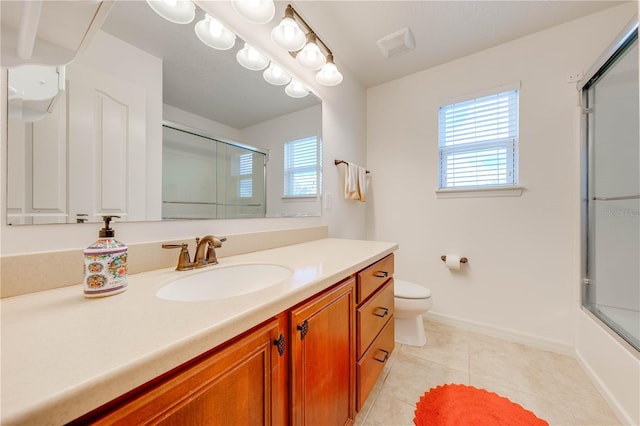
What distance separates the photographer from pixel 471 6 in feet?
4.92

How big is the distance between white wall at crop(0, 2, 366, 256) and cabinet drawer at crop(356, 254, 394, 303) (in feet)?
2.05

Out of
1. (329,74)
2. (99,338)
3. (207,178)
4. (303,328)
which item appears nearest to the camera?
(99,338)

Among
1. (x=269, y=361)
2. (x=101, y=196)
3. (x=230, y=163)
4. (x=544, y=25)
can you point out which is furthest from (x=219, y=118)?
(x=544, y=25)

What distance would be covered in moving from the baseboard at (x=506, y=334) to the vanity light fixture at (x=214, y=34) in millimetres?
2508

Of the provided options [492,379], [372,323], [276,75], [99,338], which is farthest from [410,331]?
[276,75]

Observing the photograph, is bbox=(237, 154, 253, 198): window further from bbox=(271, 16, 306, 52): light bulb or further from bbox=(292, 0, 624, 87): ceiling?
bbox=(292, 0, 624, 87): ceiling

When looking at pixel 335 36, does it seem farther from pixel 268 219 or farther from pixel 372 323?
pixel 372 323

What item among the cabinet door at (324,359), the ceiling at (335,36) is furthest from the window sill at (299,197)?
the cabinet door at (324,359)

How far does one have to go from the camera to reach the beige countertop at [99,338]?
0.91 ft

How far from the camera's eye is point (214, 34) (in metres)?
1.07

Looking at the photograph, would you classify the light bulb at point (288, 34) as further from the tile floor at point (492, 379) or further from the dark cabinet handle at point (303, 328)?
the tile floor at point (492, 379)

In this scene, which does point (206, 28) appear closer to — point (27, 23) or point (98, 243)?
point (27, 23)

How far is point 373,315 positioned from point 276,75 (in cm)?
148

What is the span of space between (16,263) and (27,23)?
1.87 feet
